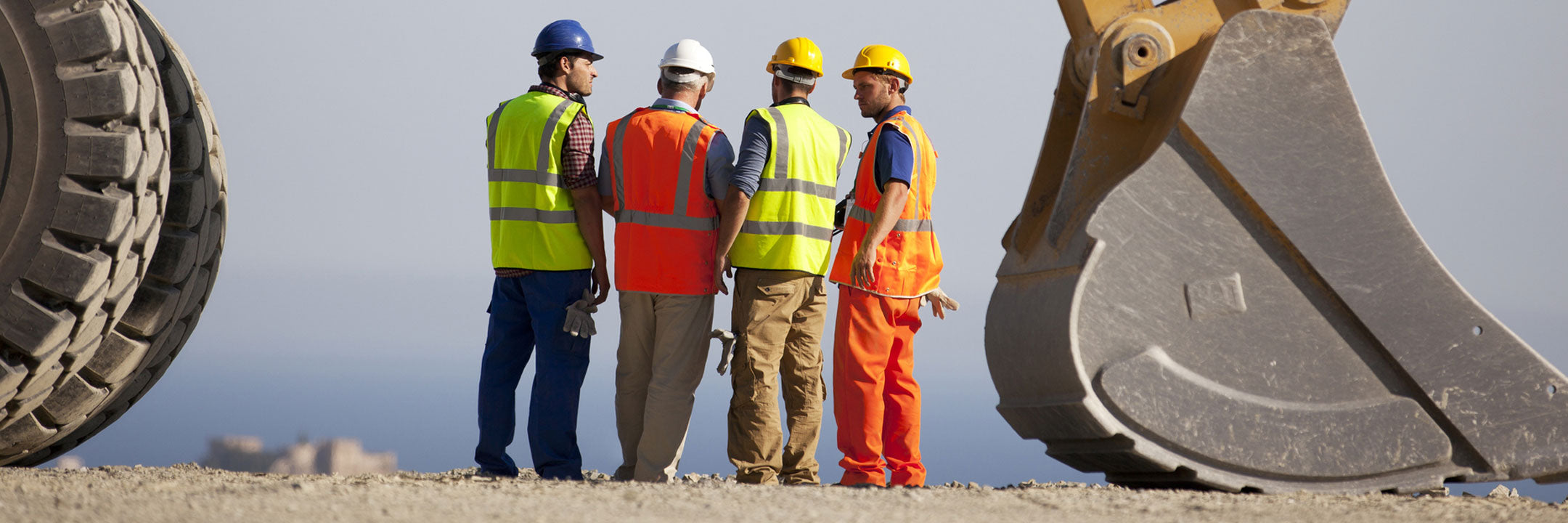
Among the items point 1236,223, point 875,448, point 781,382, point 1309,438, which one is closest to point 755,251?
point 781,382

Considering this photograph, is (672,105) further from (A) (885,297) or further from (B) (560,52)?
(A) (885,297)

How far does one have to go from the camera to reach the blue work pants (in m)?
4.96

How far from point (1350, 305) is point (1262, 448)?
22.4 inches

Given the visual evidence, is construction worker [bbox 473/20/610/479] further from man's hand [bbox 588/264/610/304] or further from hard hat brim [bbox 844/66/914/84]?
hard hat brim [bbox 844/66/914/84]

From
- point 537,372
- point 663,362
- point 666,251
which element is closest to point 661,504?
point 663,362

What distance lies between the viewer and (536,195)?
4.95 metres

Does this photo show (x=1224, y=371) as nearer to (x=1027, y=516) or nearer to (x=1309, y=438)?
(x=1309, y=438)

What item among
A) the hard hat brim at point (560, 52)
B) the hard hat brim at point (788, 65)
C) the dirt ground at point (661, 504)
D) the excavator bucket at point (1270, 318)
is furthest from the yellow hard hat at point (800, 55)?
the dirt ground at point (661, 504)

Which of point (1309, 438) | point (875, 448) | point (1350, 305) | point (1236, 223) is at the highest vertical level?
point (1236, 223)

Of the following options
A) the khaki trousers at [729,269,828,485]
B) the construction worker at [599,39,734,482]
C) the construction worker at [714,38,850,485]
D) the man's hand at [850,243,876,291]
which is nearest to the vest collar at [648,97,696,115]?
the construction worker at [599,39,734,482]

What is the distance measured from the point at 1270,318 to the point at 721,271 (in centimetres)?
204

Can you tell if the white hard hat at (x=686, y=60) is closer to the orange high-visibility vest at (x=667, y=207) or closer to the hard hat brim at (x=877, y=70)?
the orange high-visibility vest at (x=667, y=207)

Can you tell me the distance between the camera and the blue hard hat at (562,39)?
5.11 metres

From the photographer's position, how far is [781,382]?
512 centimetres
